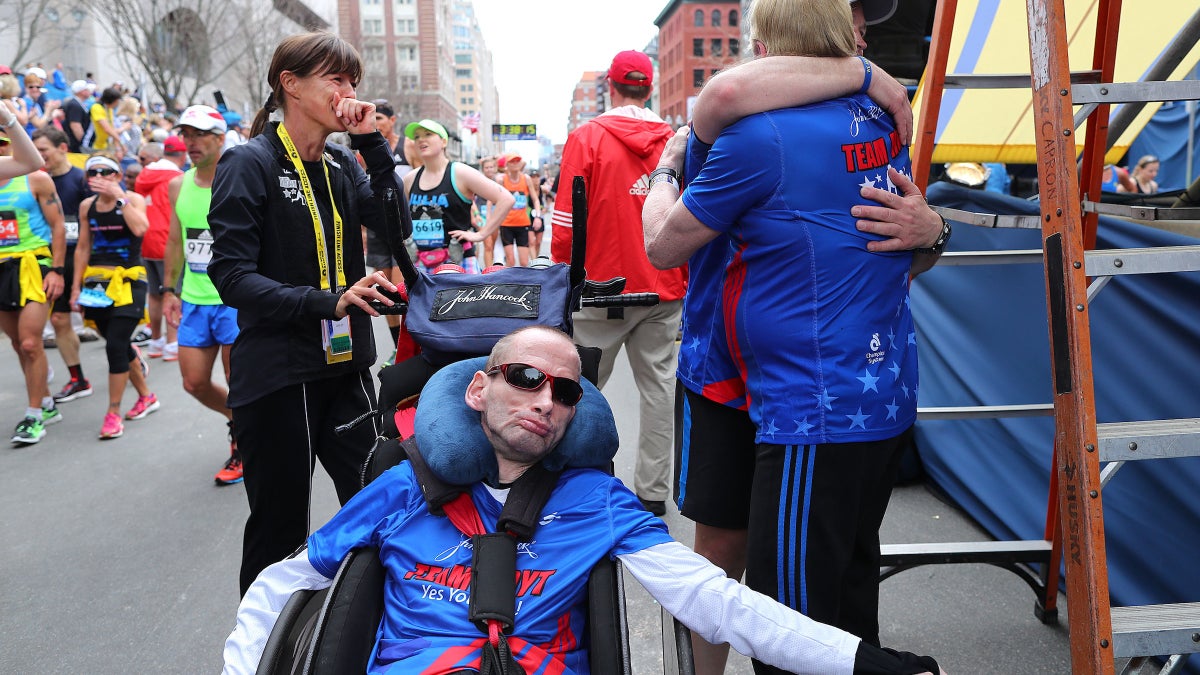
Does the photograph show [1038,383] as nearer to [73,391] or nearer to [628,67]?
[628,67]

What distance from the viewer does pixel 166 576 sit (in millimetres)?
4117

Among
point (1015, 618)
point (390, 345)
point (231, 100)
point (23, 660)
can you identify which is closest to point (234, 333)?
point (23, 660)

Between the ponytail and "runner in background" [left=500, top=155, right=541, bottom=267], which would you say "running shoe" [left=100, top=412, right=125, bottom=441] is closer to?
the ponytail

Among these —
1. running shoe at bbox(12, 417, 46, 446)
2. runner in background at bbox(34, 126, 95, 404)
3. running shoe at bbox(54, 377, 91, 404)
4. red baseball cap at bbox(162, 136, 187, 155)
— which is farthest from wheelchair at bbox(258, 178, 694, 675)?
red baseball cap at bbox(162, 136, 187, 155)

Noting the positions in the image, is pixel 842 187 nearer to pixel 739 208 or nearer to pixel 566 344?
pixel 739 208

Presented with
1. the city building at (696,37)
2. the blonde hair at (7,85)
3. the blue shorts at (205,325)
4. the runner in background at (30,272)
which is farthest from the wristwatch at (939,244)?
the city building at (696,37)

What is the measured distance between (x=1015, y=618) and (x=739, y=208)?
8.09 feet

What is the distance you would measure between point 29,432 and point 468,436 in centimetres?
580

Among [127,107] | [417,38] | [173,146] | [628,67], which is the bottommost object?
[173,146]

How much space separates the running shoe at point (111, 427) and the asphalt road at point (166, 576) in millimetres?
82

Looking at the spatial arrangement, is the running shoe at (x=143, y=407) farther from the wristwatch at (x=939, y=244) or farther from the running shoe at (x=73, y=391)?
the wristwatch at (x=939, y=244)

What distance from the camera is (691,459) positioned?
7.59 feet

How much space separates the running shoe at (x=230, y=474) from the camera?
541 centimetres

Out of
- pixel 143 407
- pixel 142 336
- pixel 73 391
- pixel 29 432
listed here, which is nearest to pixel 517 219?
pixel 142 336
